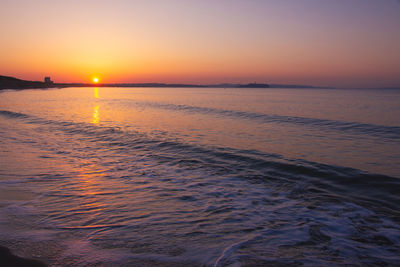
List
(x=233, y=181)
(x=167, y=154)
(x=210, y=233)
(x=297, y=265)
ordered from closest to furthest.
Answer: (x=297, y=265), (x=210, y=233), (x=233, y=181), (x=167, y=154)

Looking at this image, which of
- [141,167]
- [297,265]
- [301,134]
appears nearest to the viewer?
[297,265]

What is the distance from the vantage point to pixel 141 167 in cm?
985

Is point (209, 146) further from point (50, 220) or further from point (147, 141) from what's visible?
point (50, 220)

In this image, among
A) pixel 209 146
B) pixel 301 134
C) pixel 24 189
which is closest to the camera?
pixel 24 189

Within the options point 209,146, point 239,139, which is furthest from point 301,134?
point 209,146

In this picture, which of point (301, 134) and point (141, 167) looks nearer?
point (141, 167)

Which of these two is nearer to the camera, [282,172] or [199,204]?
[199,204]

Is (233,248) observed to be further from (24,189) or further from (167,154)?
(167,154)

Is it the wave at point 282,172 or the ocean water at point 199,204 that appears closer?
the ocean water at point 199,204

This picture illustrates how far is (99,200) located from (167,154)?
19.1 ft

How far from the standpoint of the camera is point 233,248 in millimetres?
4387

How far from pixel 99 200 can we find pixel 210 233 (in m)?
3.08

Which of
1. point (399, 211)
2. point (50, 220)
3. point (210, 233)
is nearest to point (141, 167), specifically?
point (50, 220)

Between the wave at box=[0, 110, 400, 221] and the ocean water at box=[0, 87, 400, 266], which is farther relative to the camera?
the wave at box=[0, 110, 400, 221]
